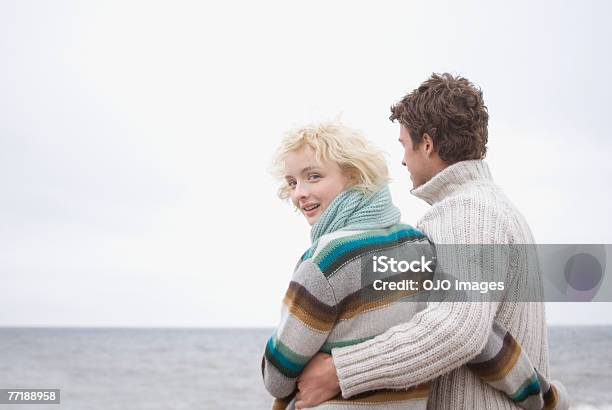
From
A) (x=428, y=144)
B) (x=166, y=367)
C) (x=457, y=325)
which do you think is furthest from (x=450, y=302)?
(x=166, y=367)

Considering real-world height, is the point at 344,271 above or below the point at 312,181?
below

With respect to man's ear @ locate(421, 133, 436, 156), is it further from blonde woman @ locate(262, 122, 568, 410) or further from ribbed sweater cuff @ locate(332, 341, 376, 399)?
ribbed sweater cuff @ locate(332, 341, 376, 399)

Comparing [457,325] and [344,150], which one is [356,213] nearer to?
[344,150]

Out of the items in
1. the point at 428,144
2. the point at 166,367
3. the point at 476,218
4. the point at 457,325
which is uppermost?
the point at 428,144

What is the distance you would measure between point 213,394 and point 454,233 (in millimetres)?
12519

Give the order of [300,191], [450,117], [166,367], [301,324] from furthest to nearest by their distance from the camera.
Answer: [166,367], [450,117], [300,191], [301,324]

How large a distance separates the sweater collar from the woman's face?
1.09 feet

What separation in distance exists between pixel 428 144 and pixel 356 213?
459 millimetres

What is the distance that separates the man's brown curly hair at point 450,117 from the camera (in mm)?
2312

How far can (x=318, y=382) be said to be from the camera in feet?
6.32

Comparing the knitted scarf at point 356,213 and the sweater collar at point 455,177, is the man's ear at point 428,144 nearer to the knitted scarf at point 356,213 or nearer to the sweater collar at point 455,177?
the sweater collar at point 455,177

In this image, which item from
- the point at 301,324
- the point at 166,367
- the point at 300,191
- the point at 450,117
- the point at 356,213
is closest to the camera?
the point at 301,324

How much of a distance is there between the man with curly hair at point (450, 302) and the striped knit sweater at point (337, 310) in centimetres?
4

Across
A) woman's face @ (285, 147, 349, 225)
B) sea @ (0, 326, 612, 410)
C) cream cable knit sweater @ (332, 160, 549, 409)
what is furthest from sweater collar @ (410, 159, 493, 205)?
sea @ (0, 326, 612, 410)
